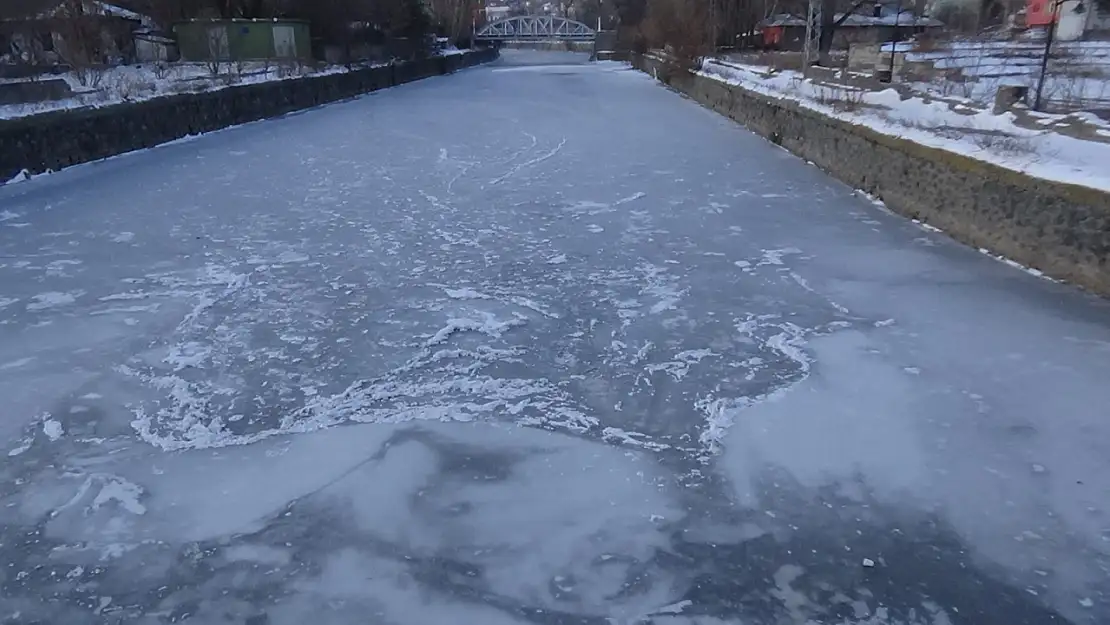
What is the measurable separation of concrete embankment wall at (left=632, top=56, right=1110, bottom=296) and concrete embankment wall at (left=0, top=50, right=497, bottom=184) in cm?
1058

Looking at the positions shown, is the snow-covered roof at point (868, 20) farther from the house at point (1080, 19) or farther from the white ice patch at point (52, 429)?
the white ice patch at point (52, 429)

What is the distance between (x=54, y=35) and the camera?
20.1m

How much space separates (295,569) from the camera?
3.04 metres

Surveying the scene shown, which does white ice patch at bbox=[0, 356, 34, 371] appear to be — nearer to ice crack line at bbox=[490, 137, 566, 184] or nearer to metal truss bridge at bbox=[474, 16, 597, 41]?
ice crack line at bbox=[490, 137, 566, 184]

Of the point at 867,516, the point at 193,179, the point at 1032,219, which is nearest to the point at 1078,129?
the point at 1032,219

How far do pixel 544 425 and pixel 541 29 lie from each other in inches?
3171

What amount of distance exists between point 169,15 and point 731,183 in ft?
79.0

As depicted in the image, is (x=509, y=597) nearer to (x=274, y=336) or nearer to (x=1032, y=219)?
(x=274, y=336)

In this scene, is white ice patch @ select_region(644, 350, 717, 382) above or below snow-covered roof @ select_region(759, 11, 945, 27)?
below

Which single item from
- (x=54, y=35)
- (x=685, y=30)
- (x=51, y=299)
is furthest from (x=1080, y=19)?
(x=51, y=299)

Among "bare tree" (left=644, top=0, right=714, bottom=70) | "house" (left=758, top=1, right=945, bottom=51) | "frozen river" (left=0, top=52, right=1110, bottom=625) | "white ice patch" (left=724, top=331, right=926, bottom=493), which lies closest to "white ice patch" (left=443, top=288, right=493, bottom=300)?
"frozen river" (left=0, top=52, right=1110, bottom=625)

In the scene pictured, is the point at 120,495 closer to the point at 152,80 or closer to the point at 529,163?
the point at 529,163

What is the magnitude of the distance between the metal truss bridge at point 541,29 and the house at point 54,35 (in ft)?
181

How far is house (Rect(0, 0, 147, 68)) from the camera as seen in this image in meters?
18.6
